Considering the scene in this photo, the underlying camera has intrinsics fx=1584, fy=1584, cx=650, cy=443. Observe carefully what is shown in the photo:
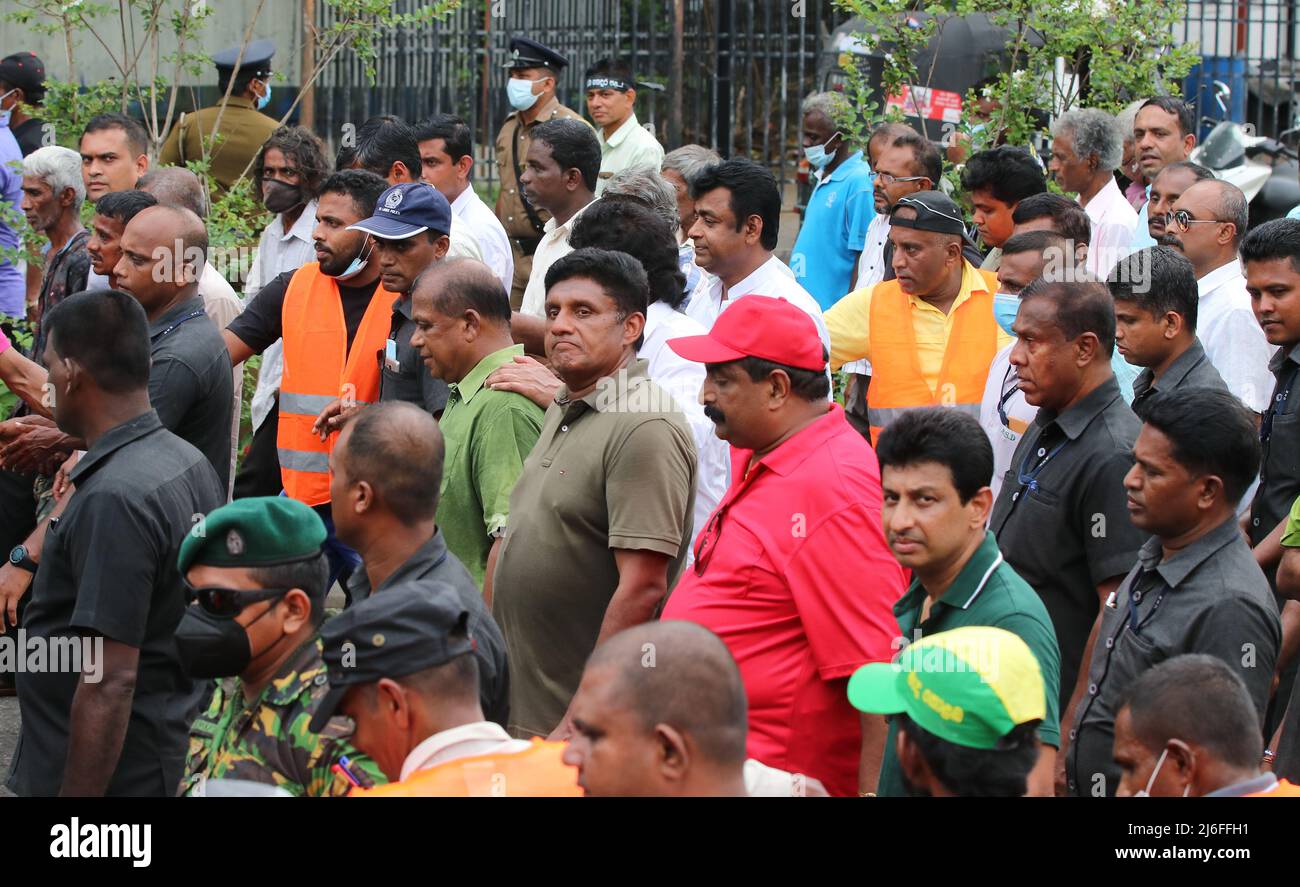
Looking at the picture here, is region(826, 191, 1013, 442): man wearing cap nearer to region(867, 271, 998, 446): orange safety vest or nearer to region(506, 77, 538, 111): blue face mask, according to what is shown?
region(867, 271, 998, 446): orange safety vest

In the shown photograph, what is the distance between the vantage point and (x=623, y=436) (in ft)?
15.4

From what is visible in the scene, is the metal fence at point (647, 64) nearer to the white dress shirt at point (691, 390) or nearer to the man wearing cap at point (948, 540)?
the white dress shirt at point (691, 390)

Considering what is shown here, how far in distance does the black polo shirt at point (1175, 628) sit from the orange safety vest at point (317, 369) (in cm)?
316

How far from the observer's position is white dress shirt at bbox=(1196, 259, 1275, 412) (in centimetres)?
617

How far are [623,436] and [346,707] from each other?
1606 millimetres

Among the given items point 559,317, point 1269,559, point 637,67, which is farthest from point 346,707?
point 637,67

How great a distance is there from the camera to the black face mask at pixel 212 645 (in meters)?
3.66

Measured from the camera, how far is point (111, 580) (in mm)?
4336

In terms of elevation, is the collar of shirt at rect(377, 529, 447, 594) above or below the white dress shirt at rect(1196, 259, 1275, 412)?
below

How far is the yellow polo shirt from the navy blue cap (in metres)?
1.71

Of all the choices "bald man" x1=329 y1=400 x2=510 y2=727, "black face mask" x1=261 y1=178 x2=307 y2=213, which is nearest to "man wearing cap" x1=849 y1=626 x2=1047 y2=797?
"bald man" x1=329 y1=400 x2=510 y2=727

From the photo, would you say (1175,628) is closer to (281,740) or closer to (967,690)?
(967,690)

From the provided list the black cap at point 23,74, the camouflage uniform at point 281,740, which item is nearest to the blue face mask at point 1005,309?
the camouflage uniform at point 281,740

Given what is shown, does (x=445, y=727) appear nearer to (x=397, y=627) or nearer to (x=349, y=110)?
(x=397, y=627)
